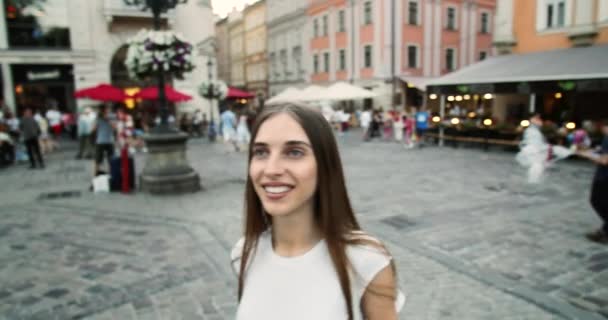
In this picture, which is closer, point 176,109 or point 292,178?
point 292,178

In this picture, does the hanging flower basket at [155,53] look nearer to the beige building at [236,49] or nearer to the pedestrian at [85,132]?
the pedestrian at [85,132]

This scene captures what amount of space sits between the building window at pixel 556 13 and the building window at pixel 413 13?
46.8ft

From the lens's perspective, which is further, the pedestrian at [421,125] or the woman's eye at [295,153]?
the pedestrian at [421,125]

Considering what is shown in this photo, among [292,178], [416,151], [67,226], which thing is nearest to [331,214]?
[292,178]

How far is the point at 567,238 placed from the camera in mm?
5469

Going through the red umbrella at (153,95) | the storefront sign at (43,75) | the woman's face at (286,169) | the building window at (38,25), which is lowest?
the woman's face at (286,169)

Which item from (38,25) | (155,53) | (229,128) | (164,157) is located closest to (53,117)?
(38,25)

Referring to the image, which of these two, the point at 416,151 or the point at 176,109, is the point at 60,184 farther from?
the point at 176,109

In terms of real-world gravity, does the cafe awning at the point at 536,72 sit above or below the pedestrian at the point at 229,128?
above

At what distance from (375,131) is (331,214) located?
64.9ft

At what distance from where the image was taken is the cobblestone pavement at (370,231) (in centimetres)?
383

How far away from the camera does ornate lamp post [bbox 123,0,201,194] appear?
8.42 metres

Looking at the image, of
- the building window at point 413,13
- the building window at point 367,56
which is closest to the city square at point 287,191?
the building window at point 367,56

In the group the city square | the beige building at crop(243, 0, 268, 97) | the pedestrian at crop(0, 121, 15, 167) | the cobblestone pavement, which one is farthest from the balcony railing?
the beige building at crop(243, 0, 268, 97)
